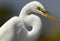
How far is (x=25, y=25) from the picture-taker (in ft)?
8.26

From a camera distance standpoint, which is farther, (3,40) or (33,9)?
(33,9)

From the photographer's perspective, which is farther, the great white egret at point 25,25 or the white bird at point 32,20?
the white bird at point 32,20

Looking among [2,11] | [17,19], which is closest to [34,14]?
[17,19]

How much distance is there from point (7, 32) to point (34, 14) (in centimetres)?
36

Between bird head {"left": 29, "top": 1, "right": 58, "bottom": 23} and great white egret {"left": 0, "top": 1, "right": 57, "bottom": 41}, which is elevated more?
bird head {"left": 29, "top": 1, "right": 58, "bottom": 23}

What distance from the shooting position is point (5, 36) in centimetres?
231

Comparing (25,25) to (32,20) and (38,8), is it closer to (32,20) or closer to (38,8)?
(32,20)

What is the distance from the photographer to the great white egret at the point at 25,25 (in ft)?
7.61

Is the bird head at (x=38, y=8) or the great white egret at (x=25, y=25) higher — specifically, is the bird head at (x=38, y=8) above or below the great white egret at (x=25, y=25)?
above

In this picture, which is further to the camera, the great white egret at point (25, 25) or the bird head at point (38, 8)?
the bird head at point (38, 8)

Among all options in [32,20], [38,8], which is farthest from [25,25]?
[38,8]

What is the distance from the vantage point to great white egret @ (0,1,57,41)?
91.4 inches

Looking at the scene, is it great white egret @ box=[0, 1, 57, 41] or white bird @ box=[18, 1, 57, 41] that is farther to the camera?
white bird @ box=[18, 1, 57, 41]

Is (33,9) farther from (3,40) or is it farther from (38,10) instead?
(3,40)
